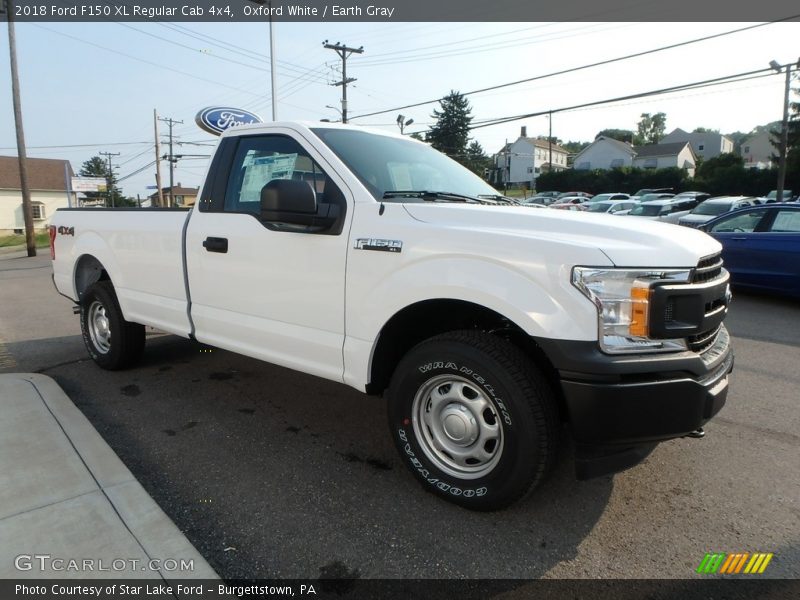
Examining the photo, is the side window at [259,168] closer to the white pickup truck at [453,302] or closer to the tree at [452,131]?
the white pickup truck at [453,302]

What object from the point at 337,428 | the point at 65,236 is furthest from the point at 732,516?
the point at 65,236

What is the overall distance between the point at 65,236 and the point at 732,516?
233 inches

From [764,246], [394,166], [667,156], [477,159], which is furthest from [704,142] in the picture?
[394,166]

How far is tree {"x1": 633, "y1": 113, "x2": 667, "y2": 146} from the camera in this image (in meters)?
110

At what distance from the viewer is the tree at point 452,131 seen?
57.8 m

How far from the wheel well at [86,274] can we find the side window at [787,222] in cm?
940

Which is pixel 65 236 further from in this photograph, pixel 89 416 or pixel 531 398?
pixel 531 398

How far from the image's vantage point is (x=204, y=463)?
3.37 meters

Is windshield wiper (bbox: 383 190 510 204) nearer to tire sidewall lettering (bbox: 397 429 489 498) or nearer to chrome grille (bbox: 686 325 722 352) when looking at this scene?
tire sidewall lettering (bbox: 397 429 489 498)

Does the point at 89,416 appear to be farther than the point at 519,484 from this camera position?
Yes

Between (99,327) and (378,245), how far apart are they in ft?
11.9

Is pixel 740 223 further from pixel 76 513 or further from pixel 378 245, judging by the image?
pixel 76 513

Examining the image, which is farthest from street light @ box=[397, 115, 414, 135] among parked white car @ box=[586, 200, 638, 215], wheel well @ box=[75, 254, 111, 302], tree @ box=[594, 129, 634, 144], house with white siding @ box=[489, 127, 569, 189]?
tree @ box=[594, 129, 634, 144]

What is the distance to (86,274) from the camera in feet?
18.3
